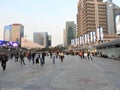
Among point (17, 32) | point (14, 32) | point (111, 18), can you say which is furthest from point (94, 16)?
point (14, 32)

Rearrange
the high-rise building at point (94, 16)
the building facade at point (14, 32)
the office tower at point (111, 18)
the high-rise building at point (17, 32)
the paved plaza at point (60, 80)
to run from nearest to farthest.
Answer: the paved plaza at point (60, 80) < the building facade at point (14, 32) < the high-rise building at point (17, 32) < the high-rise building at point (94, 16) < the office tower at point (111, 18)

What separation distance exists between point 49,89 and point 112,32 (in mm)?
162205

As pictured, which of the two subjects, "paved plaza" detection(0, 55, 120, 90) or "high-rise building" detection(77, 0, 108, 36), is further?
"high-rise building" detection(77, 0, 108, 36)

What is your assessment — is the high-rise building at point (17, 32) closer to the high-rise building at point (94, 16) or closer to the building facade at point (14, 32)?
the building facade at point (14, 32)

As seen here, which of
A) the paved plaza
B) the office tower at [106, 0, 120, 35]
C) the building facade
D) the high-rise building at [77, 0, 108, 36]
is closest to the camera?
the paved plaza

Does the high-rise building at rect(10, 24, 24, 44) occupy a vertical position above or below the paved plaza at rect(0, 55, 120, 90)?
above

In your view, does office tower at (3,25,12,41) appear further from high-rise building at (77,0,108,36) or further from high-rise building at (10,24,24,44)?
high-rise building at (77,0,108,36)

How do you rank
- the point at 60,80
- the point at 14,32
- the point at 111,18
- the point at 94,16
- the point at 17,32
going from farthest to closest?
the point at 111,18 < the point at 94,16 < the point at 17,32 < the point at 14,32 < the point at 60,80

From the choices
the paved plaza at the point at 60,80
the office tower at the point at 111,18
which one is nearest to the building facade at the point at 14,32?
the office tower at the point at 111,18

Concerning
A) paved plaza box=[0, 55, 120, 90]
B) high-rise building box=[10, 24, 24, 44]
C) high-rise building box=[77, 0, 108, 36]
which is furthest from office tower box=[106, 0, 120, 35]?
paved plaza box=[0, 55, 120, 90]

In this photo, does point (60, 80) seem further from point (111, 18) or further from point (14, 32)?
point (111, 18)

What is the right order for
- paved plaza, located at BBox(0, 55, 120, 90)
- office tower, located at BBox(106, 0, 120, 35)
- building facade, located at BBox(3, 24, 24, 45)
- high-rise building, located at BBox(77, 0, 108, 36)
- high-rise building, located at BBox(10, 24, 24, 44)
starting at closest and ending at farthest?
1. paved plaza, located at BBox(0, 55, 120, 90)
2. building facade, located at BBox(3, 24, 24, 45)
3. high-rise building, located at BBox(10, 24, 24, 44)
4. high-rise building, located at BBox(77, 0, 108, 36)
5. office tower, located at BBox(106, 0, 120, 35)

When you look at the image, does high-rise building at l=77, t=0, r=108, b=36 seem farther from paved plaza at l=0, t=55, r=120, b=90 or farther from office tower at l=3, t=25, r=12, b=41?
paved plaza at l=0, t=55, r=120, b=90

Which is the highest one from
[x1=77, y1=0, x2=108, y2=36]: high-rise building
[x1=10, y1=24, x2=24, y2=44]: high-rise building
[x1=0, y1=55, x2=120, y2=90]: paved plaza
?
[x1=77, y1=0, x2=108, y2=36]: high-rise building
